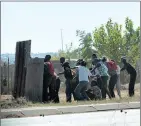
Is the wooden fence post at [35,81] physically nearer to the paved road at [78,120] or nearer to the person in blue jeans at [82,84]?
the person in blue jeans at [82,84]

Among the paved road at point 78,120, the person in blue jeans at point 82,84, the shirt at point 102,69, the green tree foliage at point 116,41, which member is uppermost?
the green tree foliage at point 116,41

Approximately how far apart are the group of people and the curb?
1680 mm

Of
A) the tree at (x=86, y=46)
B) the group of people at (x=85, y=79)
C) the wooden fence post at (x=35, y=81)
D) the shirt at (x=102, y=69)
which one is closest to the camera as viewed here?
the wooden fence post at (x=35, y=81)

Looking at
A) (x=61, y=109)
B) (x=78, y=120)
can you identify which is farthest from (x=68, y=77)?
(x=78, y=120)

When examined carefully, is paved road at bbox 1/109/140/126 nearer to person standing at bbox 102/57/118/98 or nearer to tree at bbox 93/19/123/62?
person standing at bbox 102/57/118/98

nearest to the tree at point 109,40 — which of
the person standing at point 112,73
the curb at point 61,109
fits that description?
the person standing at point 112,73

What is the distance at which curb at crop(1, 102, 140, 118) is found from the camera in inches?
433

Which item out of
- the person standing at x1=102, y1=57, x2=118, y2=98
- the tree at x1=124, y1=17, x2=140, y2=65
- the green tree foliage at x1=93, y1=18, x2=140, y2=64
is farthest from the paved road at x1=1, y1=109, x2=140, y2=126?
the tree at x1=124, y1=17, x2=140, y2=65

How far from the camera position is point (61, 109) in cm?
1167

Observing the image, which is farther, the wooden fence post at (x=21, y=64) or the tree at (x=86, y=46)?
the tree at (x=86, y=46)

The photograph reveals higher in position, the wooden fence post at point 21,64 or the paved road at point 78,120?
the wooden fence post at point 21,64

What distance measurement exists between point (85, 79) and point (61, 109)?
2540 mm

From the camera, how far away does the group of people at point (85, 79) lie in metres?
14.0

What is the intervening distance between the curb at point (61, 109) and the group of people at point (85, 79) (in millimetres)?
1680
